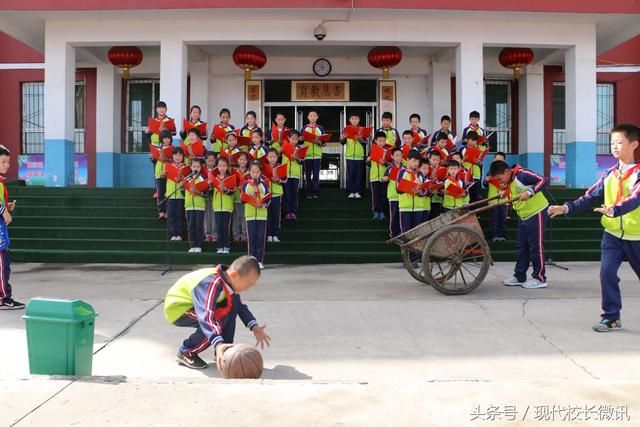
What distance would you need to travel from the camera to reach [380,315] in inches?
224

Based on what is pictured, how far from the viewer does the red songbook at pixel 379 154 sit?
33.2ft

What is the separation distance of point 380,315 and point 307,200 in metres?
5.36

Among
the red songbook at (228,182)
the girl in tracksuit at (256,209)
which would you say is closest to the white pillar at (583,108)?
the girl in tracksuit at (256,209)

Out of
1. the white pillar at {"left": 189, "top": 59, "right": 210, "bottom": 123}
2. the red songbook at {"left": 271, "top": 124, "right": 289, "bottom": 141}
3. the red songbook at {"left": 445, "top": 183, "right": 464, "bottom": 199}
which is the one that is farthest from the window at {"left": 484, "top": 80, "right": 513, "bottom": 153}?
the white pillar at {"left": 189, "top": 59, "right": 210, "bottom": 123}

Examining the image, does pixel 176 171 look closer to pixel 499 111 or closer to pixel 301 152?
pixel 301 152

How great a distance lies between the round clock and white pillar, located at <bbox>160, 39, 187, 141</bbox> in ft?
11.7

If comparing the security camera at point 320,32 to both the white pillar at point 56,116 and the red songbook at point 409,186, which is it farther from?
the white pillar at point 56,116

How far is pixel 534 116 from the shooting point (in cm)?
1438

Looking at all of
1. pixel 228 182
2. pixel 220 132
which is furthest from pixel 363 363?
pixel 220 132

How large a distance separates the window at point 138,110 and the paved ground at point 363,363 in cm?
782

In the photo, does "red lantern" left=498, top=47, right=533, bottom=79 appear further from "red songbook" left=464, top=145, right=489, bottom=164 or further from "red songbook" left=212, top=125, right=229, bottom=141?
"red songbook" left=212, top=125, right=229, bottom=141

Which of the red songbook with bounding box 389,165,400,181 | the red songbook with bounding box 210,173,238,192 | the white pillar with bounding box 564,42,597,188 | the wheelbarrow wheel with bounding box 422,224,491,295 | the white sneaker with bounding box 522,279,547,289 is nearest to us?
the wheelbarrow wheel with bounding box 422,224,491,295

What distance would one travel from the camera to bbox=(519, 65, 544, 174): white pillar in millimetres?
14367

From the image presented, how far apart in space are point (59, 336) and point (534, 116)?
43.1ft
